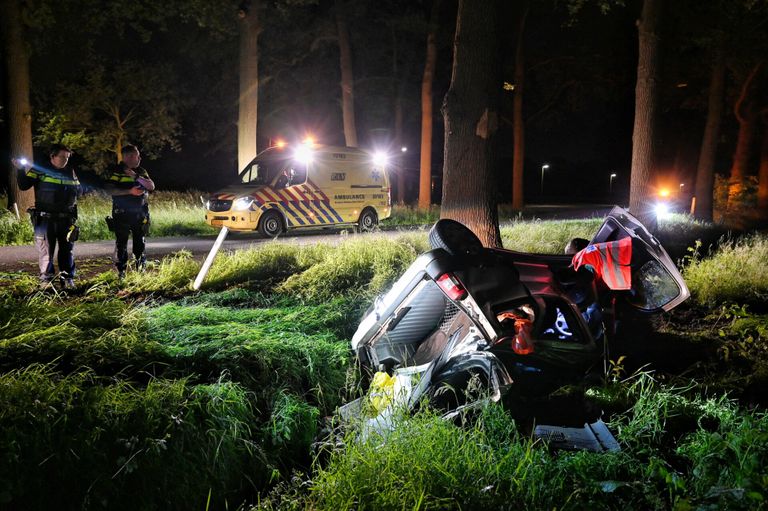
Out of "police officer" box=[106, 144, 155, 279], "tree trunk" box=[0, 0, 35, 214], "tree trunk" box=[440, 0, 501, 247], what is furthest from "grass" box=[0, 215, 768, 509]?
"tree trunk" box=[0, 0, 35, 214]

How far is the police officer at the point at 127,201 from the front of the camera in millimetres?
7234

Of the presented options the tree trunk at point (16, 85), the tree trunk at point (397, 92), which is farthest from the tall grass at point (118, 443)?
the tree trunk at point (397, 92)

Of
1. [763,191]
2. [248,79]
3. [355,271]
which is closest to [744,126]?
[763,191]

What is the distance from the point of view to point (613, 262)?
4.17 metres

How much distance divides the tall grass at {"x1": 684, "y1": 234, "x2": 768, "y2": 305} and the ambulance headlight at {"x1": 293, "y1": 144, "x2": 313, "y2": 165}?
935cm

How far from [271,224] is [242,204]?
0.83 m

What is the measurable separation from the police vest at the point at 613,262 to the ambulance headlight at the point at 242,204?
1053 cm

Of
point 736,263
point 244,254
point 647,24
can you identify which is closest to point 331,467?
point 244,254

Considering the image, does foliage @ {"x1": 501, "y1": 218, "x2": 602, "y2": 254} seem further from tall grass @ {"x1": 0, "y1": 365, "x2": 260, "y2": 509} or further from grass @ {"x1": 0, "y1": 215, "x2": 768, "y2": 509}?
tall grass @ {"x1": 0, "y1": 365, "x2": 260, "y2": 509}

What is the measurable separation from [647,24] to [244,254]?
898cm

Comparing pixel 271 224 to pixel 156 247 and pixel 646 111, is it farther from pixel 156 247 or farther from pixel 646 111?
pixel 646 111

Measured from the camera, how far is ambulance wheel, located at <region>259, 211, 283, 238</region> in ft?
45.9

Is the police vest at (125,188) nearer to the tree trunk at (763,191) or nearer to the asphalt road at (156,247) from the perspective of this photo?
the asphalt road at (156,247)

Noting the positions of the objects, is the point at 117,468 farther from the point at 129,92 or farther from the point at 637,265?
the point at 129,92
